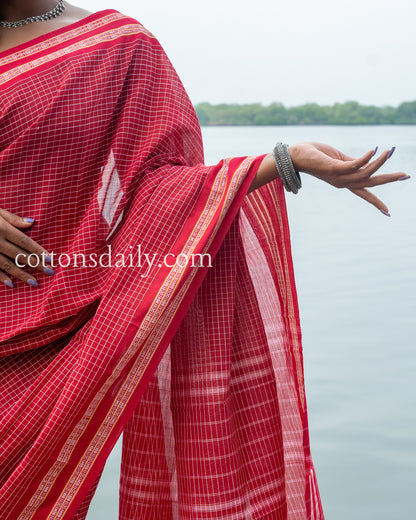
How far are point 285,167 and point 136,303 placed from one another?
307mm

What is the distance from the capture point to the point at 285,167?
119cm

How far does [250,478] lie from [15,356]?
0.44m

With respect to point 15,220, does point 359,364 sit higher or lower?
lower

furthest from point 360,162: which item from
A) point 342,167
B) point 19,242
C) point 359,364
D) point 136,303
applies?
point 359,364

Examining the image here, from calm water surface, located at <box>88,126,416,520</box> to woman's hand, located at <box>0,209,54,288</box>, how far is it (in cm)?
83

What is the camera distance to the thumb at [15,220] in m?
1.31

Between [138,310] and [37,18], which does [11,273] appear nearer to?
[138,310]

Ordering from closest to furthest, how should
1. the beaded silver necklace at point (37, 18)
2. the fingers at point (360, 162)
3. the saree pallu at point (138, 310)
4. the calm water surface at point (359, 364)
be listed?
the fingers at point (360, 162) < the saree pallu at point (138, 310) < the beaded silver necklace at point (37, 18) < the calm water surface at point (359, 364)

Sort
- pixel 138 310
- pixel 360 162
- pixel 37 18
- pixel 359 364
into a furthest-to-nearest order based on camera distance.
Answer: pixel 359 364, pixel 37 18, pixel 138 310, pixel 360 162

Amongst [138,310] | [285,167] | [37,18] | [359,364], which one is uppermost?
[37,18]

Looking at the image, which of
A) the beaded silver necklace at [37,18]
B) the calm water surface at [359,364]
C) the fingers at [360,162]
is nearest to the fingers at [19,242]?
the beaded silver necklace at [37,18]

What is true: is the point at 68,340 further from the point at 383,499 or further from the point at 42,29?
the point at 383,499

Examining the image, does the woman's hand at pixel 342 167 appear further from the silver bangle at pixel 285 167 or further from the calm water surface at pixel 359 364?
the calm water surface at pixel 359 364

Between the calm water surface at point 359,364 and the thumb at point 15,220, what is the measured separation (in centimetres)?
89
